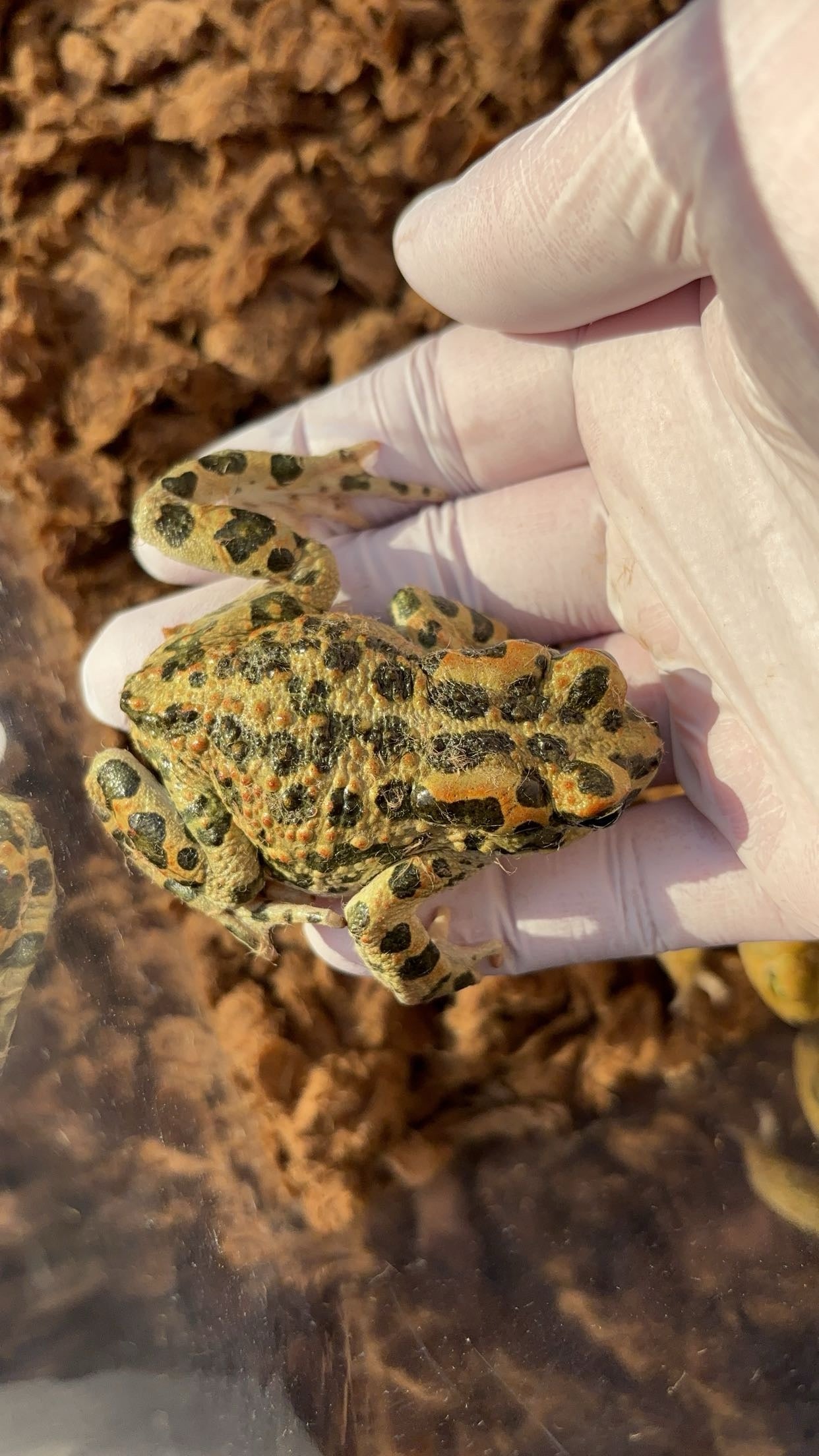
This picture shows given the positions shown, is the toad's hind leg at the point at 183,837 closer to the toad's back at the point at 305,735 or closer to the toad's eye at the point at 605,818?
the toad's back at the point at 305,735

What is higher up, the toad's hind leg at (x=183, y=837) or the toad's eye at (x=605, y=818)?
the toad's hind leg at (x=183, y=837)

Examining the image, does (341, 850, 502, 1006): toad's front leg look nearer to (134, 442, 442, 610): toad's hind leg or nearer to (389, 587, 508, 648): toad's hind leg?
(389, 587, 508, 648): toad's hind leg

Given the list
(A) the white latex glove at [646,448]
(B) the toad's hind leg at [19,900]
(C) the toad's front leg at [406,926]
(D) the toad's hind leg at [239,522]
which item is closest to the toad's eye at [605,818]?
(C) the toad's front leg at [406,926]

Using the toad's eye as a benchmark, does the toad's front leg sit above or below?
below

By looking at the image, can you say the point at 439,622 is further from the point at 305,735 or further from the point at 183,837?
the point at 183,837

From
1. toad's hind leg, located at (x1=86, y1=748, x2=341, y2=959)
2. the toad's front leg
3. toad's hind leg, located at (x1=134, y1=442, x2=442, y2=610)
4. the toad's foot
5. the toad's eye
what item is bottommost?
the toad's foot

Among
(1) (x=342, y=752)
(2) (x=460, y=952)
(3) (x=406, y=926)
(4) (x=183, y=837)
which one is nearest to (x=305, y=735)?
(1) (x=342, y=752)

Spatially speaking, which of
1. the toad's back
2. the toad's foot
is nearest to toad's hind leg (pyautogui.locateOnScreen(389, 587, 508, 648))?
the toad's back
